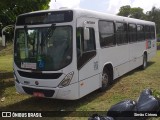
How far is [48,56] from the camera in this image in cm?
811

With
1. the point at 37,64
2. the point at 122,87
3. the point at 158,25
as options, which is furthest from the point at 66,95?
the point at 158,25

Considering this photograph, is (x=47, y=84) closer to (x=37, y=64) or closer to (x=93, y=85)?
(x=37, y=64)

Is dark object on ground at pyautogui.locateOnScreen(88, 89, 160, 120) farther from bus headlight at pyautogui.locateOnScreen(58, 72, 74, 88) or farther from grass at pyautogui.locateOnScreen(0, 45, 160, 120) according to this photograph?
bus headlight at pyautogui.locateOnScreen(58, 72, 74, 88)

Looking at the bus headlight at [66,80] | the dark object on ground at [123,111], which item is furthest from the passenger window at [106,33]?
the dark object on ground at [123,111]

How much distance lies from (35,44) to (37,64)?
606 mm

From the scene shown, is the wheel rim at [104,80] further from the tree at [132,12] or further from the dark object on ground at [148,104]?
the tree at [132,12]

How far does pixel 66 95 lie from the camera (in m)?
8.04

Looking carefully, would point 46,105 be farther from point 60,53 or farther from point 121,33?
point 121,33

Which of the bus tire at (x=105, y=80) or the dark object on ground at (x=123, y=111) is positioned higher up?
the dark object on ground at (x=123, y=111)

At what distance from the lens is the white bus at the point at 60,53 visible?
8.01m

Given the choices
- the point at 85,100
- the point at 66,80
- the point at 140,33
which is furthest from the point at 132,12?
the point at 66,80

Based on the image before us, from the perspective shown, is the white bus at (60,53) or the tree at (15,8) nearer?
the white bus at (60,53)

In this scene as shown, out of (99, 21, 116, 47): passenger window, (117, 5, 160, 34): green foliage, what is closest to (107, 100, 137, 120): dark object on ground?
(99, 21, 116, 47): passenger window

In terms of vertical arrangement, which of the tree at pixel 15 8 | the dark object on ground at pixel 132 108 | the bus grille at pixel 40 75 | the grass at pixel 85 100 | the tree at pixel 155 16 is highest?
the tree at pixel 15 8
